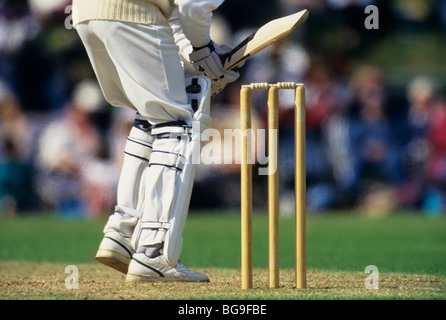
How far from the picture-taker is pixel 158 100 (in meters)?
3.94

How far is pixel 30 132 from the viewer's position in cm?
1020

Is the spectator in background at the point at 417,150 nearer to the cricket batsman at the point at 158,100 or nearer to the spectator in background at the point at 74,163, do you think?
the spectator in background at the point at 74,163

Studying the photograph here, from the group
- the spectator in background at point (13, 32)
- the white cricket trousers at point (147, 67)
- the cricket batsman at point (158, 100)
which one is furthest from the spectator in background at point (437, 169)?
the white cricket trousers at point (147, 67)

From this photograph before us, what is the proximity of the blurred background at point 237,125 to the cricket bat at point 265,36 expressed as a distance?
18.5 feet

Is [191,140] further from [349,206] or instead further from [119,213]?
[349,206]

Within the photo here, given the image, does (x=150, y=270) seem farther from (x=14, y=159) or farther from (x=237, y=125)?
(x=14, y=159)

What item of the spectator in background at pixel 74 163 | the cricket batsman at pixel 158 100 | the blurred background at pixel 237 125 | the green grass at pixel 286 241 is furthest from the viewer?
the blurred background at pixel 237 125

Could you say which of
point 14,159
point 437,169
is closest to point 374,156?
point 437,169

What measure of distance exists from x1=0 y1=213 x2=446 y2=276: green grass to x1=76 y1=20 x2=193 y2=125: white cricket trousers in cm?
152

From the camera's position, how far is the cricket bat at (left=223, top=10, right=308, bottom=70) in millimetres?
3803

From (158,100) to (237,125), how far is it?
A: 5.93m

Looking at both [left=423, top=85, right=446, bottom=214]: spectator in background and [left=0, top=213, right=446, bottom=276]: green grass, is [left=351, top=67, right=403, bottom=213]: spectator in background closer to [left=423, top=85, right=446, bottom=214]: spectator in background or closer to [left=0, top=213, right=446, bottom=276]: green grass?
[left=423, top=85, right=446, bottom=214]: spectator in background

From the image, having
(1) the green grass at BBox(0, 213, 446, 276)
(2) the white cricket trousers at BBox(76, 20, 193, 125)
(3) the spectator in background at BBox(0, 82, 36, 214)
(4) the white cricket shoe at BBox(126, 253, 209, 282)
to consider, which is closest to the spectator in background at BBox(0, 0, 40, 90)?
(3) the spectator in background at BBox(0, 82, 36, 214)

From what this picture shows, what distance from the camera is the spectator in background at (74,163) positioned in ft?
32.3
